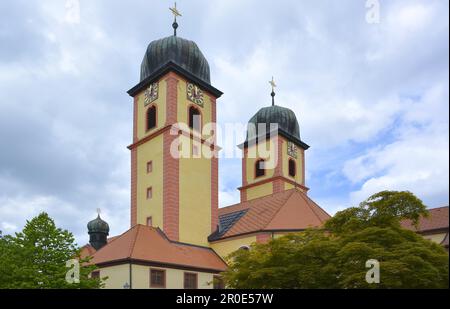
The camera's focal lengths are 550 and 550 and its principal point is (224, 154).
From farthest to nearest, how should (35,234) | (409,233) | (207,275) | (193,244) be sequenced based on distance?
(193,244) → (207,275) → (35,234) → (409,233)

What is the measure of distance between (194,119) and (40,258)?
20.1 m

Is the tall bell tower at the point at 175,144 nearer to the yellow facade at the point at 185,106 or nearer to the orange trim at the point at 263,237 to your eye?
the yellow facade at the point at 185,106

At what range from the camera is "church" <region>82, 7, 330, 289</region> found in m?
34.3

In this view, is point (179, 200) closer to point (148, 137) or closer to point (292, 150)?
point (148, 137)

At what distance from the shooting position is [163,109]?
4141cm

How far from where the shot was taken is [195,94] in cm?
4322

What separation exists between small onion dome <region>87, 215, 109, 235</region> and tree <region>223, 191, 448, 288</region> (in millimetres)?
39920

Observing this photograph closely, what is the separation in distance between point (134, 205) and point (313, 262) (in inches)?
943

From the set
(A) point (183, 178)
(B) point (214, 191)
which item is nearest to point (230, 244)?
(B) point (214, 191)

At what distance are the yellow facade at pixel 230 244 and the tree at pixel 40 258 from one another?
47.0 ft

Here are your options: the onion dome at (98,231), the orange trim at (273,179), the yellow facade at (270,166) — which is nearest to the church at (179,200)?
the orange trim at (273,179)

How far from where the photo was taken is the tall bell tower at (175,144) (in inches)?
1551

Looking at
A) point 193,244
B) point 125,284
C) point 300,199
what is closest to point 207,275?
point 193,244
